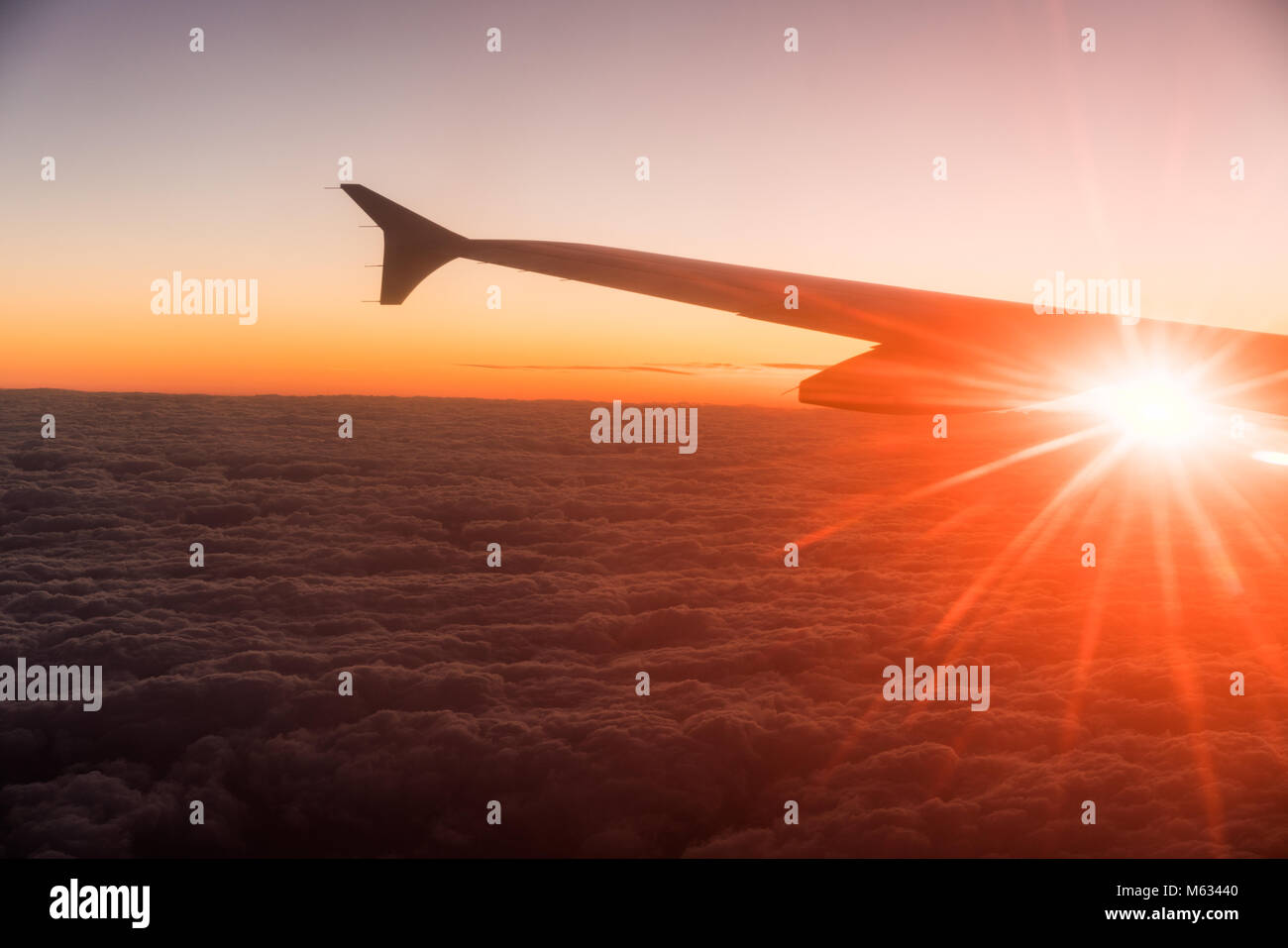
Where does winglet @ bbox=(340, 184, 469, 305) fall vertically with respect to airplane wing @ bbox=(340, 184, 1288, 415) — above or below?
above

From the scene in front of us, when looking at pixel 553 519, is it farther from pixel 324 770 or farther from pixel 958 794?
pixel 958 794

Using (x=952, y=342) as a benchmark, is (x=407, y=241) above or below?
above

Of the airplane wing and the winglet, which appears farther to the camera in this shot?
the winglet

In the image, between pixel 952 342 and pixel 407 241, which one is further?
pixel 407 241
